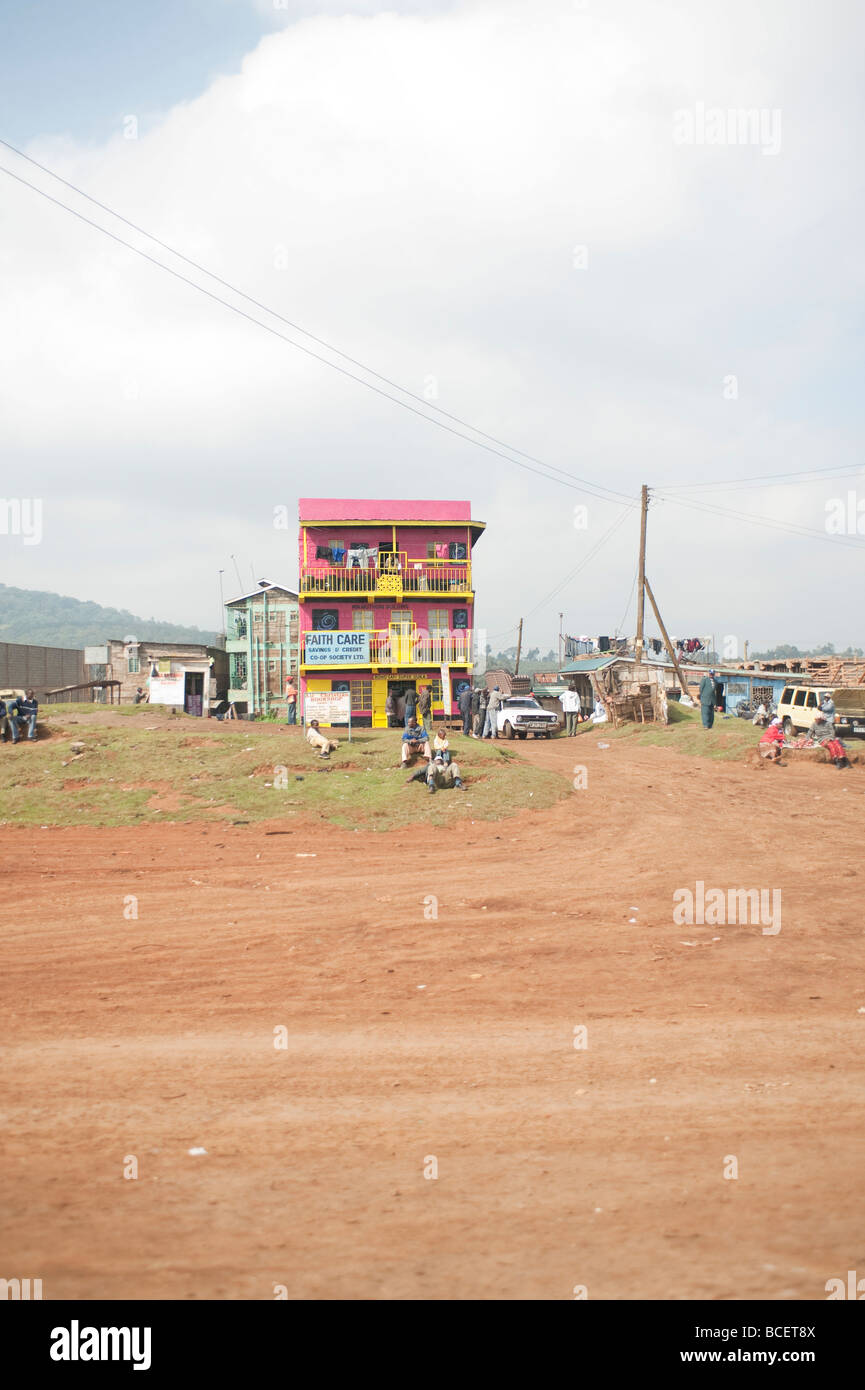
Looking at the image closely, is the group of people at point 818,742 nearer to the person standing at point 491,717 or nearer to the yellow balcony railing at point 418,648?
the person standing at point 491,717

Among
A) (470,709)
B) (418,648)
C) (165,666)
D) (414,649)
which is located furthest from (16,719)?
(165,666)

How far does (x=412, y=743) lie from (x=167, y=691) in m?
16.3

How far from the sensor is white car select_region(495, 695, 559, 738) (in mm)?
33625

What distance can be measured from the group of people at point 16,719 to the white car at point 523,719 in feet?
58.6

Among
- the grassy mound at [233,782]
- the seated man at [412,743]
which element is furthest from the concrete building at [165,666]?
the seated man at [412,743]

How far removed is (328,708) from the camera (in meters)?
23.1

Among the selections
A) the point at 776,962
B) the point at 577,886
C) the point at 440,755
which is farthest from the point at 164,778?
the point at 776,962

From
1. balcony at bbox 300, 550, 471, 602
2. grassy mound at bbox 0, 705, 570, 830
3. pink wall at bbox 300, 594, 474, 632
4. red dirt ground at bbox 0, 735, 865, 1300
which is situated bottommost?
red dirt ground at bbox 0, 735, 865, 1300

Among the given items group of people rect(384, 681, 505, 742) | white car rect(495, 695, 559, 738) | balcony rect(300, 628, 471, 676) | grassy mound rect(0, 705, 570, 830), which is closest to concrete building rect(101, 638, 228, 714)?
balcony rect(300, 628, 471, 676)

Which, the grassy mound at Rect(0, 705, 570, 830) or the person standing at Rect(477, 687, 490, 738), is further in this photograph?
the person standing at Rect(477, 687, 490, 738)

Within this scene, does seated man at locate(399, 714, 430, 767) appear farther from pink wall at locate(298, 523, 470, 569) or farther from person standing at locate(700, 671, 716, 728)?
pink wall at locate(298, 523, 470, 569)

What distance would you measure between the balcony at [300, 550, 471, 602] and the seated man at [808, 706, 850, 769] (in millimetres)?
20270

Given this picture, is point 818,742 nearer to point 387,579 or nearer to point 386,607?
point 387,579

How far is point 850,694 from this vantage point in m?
27.9
